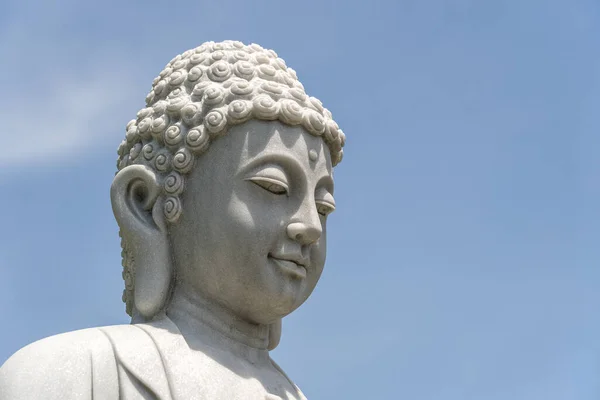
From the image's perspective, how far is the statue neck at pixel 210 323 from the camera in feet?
27.3

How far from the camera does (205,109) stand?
862cm

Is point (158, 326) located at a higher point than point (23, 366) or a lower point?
higher

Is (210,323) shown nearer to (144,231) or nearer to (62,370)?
(144,231)

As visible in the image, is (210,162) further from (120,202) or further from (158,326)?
(158,326)

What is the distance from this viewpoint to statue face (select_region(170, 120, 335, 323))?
8281 millimetres

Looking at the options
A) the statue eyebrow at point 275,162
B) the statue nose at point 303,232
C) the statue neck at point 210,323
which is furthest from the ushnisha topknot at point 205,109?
the statue nose at point 303,232

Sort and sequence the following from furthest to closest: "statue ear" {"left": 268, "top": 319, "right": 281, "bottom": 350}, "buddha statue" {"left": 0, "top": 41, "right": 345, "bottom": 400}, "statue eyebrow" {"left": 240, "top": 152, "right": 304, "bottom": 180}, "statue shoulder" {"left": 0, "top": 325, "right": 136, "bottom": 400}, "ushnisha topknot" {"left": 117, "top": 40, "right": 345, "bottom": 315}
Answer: "statue ear" {"left": 268, "top": 319, "right": 281, "bottom": 350}, "ushnisha topknot" {"left": 117, "top": 40, "right": 345, "bottom": 315}, "statue eyebrow" {"left": 240, "top": 152, "right": 304, "bottom": 180}, "buddha statue" {"left": 0, "top": 41, "right": 345, "bottom": 400}, "statue shoulder" {"left": 0, "top": 325, "right": 136, "bottom": 400}

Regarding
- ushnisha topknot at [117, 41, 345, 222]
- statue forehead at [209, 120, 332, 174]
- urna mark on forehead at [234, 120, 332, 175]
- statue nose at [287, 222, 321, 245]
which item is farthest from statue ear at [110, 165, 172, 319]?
statue nose at [287, 222, 321, 245]

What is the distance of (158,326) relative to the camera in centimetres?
818

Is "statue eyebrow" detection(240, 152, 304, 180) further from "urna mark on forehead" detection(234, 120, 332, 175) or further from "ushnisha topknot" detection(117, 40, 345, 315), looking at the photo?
"ushnisha topknot" detection(117, 40, 345, 315)

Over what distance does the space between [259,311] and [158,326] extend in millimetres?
751

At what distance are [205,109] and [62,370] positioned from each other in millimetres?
2250

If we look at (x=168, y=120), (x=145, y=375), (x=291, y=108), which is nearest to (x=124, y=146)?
(x=168, y=120)

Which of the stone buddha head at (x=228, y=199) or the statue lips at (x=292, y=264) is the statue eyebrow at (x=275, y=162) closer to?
the stone buddha head at (x=228, y=199)
